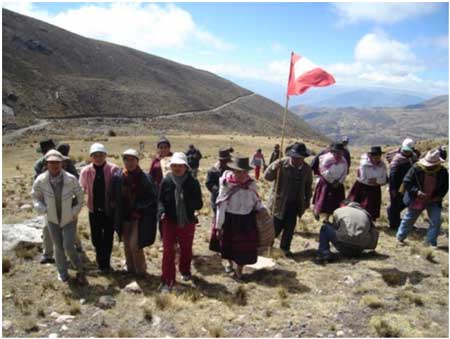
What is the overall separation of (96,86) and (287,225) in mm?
100842

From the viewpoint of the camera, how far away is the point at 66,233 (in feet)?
23.5

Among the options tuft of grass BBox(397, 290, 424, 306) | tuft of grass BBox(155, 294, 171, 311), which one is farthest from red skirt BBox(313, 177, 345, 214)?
tuft of grass BBox(155, 294, 171, 311)

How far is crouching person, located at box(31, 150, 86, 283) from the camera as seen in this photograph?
694 cm

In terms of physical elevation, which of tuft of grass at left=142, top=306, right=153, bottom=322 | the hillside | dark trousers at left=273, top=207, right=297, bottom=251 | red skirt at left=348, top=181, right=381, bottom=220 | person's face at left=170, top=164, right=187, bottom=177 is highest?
the hillside

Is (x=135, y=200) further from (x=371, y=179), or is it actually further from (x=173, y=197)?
(x=371, y=179)

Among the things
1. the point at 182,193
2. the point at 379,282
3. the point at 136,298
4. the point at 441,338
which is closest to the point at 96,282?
the point at 136,298

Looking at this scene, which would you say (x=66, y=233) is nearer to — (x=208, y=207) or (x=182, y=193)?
(x=182, y=193)

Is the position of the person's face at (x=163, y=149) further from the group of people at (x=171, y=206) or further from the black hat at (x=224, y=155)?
the black hat at (x=224, y=155)

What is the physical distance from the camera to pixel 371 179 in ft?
34.7

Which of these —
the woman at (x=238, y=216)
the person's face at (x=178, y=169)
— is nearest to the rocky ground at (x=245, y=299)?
the woman at (x=238, y=216)

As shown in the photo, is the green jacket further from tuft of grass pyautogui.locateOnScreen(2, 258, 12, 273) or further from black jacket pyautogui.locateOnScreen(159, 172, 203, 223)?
tuft of grass pyautogui.locateOnScreen(2, 258, 12, 273)

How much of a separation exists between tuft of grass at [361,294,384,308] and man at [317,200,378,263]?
6.15 ft

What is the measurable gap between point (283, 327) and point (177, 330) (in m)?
1.46

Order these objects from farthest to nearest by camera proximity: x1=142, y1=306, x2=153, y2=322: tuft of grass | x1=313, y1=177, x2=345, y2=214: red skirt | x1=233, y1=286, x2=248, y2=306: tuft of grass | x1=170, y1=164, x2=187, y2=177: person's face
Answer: x1=313, y1=177, x2=345, y2=214: red skirt
x1=170, y1=164, x2=187, y2=177: person's face
x1=233, y1=286, x2=248, y2=306: tuft of grass
x1=142, y1=306, x2=153, y2=322: tuft of grass
